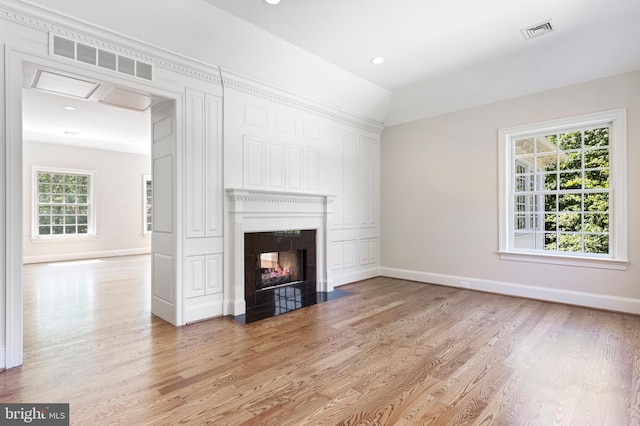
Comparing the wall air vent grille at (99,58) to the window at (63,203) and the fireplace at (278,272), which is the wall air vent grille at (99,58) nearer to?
the fireplace at (278,272)

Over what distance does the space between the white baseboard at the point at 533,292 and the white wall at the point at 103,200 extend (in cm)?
751

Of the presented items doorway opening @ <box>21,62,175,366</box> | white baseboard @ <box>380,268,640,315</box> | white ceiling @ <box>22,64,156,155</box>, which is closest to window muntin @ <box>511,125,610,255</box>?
white baseboard @ <box>380,268,640,315</box>

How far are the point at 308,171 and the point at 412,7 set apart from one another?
2426 millimetres

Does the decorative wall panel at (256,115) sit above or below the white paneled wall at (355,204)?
above

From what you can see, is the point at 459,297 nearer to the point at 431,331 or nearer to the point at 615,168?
the point at 431,331

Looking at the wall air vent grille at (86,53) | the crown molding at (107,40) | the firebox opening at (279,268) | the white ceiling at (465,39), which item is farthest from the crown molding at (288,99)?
the firebox opening at (279,268)

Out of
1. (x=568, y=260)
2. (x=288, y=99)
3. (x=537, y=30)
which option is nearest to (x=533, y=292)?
(x=568, y=260)

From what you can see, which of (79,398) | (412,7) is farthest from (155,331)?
(412,7)

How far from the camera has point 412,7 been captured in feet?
10.6

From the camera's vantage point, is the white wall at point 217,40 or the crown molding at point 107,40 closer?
the crown molding at point 107,40

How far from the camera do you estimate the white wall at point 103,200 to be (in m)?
7.71

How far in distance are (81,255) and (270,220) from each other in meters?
6.84

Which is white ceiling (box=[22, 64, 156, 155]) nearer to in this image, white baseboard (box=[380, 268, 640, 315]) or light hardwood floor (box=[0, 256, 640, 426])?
light hardwood floor (box=[0, 256, 640, 426])

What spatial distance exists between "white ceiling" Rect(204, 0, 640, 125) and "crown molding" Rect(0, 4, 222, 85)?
0.69 metres
